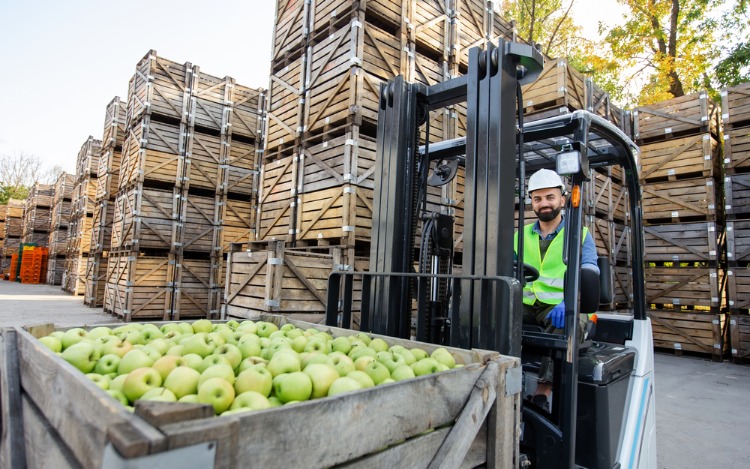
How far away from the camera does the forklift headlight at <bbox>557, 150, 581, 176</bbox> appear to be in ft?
7.62

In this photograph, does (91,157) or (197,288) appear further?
(91,157)

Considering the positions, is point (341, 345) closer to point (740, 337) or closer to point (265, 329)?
point (265, 329)

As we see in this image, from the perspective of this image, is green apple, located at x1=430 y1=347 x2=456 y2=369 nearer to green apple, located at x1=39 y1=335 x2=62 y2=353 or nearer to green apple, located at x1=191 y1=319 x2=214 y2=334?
green apple, located at x1=191 y1=319 x2=214 y2=334

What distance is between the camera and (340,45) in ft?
24.3

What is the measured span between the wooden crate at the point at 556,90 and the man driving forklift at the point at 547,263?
20.1 feet

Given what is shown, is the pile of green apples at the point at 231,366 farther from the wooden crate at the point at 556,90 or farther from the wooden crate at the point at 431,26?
the wooden crate at the point at 556,90

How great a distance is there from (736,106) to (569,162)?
35.6ft

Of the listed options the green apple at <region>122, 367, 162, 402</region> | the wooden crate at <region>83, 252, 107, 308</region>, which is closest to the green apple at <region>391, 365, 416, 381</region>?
the green apple at <region>122, 367, 162, 402</region>

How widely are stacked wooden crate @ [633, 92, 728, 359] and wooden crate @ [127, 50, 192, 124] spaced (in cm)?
1268

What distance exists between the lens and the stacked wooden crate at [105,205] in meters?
15.3

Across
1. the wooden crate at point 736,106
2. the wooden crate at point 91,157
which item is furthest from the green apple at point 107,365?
the wooden crate at point 91,157

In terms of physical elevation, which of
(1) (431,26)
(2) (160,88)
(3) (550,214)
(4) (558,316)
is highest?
(2) (160,88)

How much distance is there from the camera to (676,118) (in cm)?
1088

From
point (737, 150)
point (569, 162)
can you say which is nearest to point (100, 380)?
point (569, 162)
